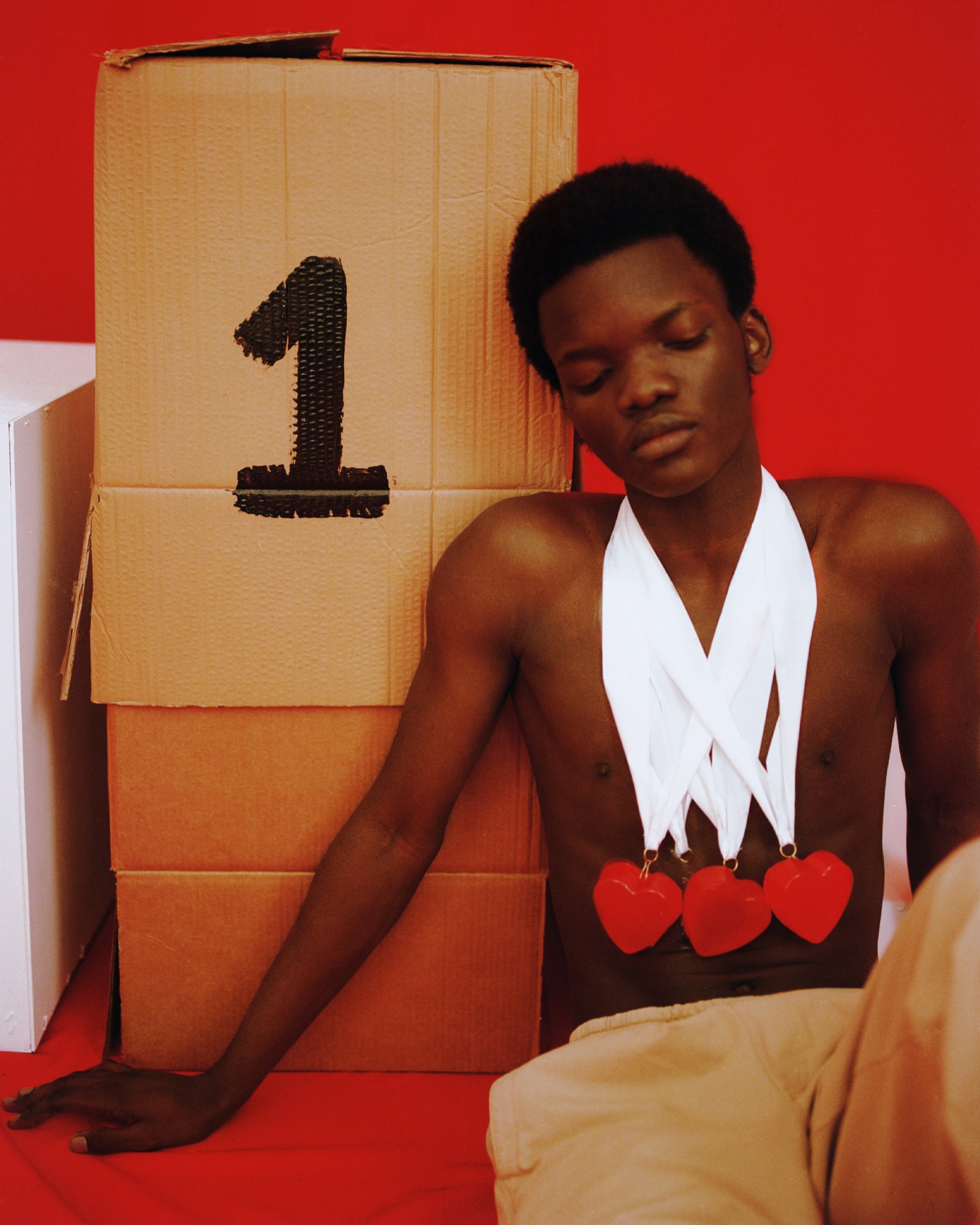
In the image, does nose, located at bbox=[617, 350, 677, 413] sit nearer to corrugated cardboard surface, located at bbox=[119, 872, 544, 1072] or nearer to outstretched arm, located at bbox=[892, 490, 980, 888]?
outstretched arm, located at bbox=[892, 490, 980, 888]

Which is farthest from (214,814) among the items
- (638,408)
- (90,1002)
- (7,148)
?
(7,148)

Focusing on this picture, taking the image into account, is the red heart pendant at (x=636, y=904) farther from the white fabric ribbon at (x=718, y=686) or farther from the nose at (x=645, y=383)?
the nose at (x=645, y=383)

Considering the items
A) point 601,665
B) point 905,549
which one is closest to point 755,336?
point 905,549

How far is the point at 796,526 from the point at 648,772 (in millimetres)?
276

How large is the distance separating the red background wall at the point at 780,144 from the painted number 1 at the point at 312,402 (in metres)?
0.97

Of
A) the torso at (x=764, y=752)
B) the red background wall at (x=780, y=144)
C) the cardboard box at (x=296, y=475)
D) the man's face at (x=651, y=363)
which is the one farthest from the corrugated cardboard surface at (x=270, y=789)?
the red background wall at (x=780, y=144)

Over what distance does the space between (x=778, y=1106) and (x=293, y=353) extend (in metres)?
0.78

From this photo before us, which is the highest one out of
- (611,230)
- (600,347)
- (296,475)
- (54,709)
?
(611,230)

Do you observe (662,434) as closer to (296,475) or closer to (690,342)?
(690,342)

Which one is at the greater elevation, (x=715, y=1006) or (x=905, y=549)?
(x=905, y=549)

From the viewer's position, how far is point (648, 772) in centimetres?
97

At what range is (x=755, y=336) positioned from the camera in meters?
1.01

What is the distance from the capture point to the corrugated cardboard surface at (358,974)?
1.15 metres

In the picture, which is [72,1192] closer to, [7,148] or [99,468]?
[99,468]
